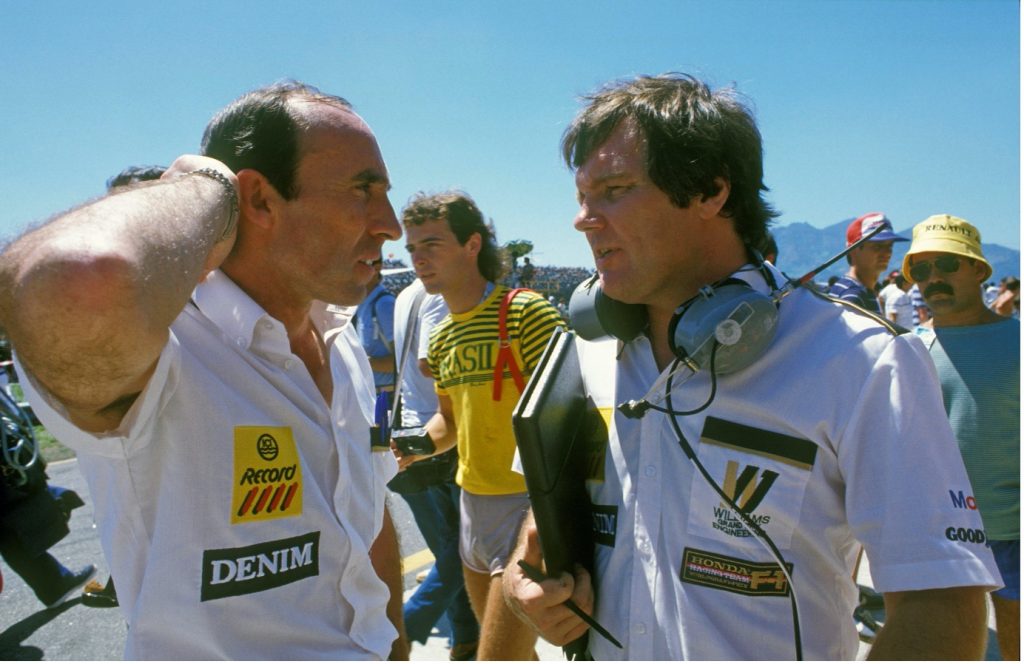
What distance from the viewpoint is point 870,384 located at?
144 centimetres

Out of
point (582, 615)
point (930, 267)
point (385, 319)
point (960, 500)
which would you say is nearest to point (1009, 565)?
point (930, 267)

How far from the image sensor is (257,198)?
5.82ft

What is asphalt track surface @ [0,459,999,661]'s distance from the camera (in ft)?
12.5

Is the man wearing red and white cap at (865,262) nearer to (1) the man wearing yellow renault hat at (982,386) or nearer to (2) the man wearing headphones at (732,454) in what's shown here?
(1) the man wearing yellow renault hat at (982,386)

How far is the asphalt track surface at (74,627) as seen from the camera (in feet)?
12.5

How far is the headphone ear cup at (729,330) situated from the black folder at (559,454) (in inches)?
13.6

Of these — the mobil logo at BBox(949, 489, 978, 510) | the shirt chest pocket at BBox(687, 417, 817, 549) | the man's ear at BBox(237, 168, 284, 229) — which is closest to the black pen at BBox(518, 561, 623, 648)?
the shirt chest pocket at BBox(687, 417, 817, 549)

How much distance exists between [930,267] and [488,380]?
2584 mm

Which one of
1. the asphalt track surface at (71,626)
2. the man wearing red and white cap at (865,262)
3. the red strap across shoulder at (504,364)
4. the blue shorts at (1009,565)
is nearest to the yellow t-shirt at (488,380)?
the red strap across shoulder at (504,364)

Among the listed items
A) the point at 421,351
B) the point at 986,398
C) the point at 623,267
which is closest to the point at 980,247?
the point at 986,398

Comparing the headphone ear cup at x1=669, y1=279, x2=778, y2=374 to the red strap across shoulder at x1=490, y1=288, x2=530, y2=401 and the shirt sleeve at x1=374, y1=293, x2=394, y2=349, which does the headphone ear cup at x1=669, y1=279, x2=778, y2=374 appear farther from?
the shirt sleeve at x1=374, y1=293, x2=394, y2=349

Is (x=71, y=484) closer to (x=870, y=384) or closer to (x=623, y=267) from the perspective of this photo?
(x=623, y=267)

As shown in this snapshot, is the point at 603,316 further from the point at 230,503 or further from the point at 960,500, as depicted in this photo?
the point at 230,503

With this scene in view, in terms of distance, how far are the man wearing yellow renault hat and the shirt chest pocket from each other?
2487mm
